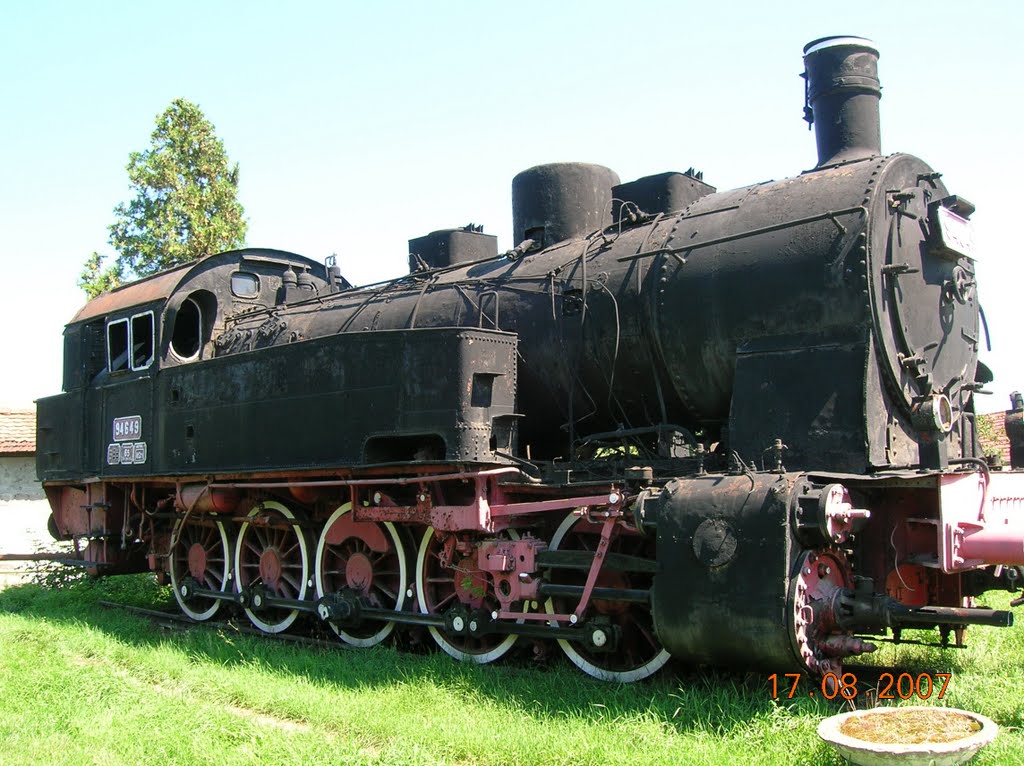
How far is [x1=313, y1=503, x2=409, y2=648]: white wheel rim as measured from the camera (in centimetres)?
699

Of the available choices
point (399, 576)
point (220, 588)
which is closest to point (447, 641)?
point (399, 576)

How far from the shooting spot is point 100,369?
34.0ft

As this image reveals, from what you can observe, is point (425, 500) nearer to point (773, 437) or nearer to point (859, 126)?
point (773, 437)

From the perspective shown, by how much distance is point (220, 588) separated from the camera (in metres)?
9.07

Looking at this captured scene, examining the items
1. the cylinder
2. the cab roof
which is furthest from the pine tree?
the cylinder

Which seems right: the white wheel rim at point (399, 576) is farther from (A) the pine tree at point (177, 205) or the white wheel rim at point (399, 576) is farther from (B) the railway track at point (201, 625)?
(A) the pine tree at point (177, 205)

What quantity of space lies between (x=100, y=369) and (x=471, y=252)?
4.59 metres

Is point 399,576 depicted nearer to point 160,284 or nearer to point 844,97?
point 160,284

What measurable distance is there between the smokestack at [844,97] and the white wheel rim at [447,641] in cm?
337

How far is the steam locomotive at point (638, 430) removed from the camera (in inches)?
193

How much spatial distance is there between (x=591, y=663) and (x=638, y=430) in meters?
1.51

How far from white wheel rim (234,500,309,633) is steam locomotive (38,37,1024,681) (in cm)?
3

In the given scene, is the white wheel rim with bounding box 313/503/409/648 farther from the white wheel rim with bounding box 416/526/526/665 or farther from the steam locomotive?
the white wheel rim with bounding box 416/526/526/665

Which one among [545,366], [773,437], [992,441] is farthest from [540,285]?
[992,441]
